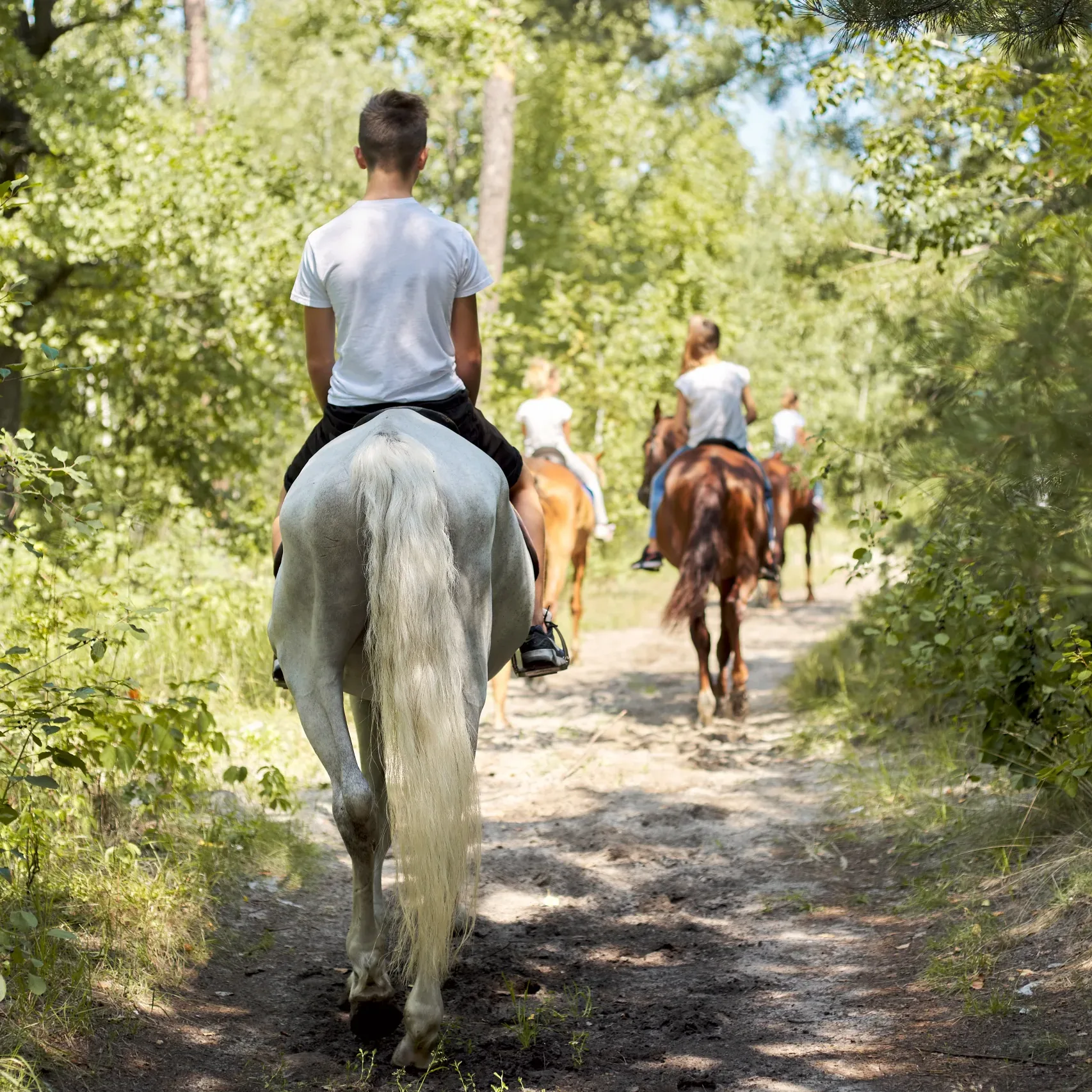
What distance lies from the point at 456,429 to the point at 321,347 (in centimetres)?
57

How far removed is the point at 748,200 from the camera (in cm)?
4409

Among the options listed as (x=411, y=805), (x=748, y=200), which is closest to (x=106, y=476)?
(x=411, y=805)

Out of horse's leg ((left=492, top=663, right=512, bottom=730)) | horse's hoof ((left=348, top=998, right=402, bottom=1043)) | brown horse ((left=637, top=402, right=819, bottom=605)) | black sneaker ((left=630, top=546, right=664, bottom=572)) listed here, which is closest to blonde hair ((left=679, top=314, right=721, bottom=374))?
brown horse ((left=637, top=402, right=819, bottom=605))

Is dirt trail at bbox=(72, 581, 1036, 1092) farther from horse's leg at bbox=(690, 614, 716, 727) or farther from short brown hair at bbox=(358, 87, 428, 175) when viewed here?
Result: short brown hair at bbox=(358, 87, 428, 175)

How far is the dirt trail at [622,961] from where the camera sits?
358 centimetres

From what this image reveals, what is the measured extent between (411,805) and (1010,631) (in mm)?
2902

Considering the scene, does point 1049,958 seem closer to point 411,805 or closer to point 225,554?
point 411,805

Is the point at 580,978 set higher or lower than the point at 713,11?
lower

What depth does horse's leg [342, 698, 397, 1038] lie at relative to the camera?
3.76 m

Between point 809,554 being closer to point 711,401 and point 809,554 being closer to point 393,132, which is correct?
point 711,401

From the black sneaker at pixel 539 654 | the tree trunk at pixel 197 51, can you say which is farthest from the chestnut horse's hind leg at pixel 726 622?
the tree trunk at pixel 197 51

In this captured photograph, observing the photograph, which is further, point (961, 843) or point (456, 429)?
point (961, 843)

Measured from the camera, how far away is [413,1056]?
357 centimetres

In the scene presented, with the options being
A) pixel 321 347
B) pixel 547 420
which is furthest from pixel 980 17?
pixel 547 420
